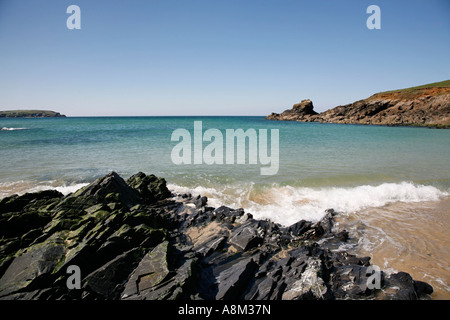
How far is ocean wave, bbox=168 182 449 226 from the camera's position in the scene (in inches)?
456

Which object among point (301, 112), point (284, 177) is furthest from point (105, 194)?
point (301, 112)

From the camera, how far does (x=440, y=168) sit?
19172 mm

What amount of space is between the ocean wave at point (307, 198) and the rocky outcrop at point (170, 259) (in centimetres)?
172

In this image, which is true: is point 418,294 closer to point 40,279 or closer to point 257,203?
point 257,203

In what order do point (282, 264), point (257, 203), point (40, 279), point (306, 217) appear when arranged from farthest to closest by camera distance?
point (257, 203)
point (306, 217)
point (282, 264)
point (40, 279)

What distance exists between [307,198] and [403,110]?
93.1 meters

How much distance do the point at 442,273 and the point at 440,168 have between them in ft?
57.7

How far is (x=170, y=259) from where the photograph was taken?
274 inches

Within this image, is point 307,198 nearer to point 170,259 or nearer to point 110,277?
point 170,259

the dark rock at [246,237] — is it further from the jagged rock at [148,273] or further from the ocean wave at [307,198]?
the jagged rock at [148,273]

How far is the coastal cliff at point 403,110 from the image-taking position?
2761 inches

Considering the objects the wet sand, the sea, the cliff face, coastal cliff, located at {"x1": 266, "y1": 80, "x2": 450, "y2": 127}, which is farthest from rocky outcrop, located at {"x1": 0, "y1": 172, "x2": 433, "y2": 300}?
the cliff face

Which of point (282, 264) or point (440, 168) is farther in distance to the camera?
point (440, 168)
